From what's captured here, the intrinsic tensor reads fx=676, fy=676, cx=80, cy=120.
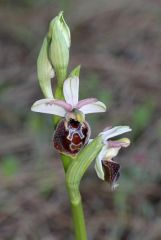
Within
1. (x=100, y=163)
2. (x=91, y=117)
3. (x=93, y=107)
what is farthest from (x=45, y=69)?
(x=91, y=117)

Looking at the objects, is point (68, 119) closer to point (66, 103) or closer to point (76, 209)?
point (66, 103)

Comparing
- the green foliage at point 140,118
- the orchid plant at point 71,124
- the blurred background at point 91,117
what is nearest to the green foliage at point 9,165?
the blurred background at point 91,117

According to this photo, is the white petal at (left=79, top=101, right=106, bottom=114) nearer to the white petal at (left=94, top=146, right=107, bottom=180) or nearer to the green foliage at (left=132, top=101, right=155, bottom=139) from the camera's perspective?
the white petal at (left=94, top=146, right=107, bottom=180)

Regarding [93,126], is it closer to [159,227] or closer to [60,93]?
[159,227]

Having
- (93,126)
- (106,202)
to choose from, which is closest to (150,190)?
(106,202)

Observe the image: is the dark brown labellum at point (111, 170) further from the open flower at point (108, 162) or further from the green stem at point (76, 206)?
the green stem at point (76, 206)

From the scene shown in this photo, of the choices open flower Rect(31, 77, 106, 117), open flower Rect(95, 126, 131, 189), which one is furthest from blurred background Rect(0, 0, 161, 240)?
open flower Rect(31, 77, 106, 117)
